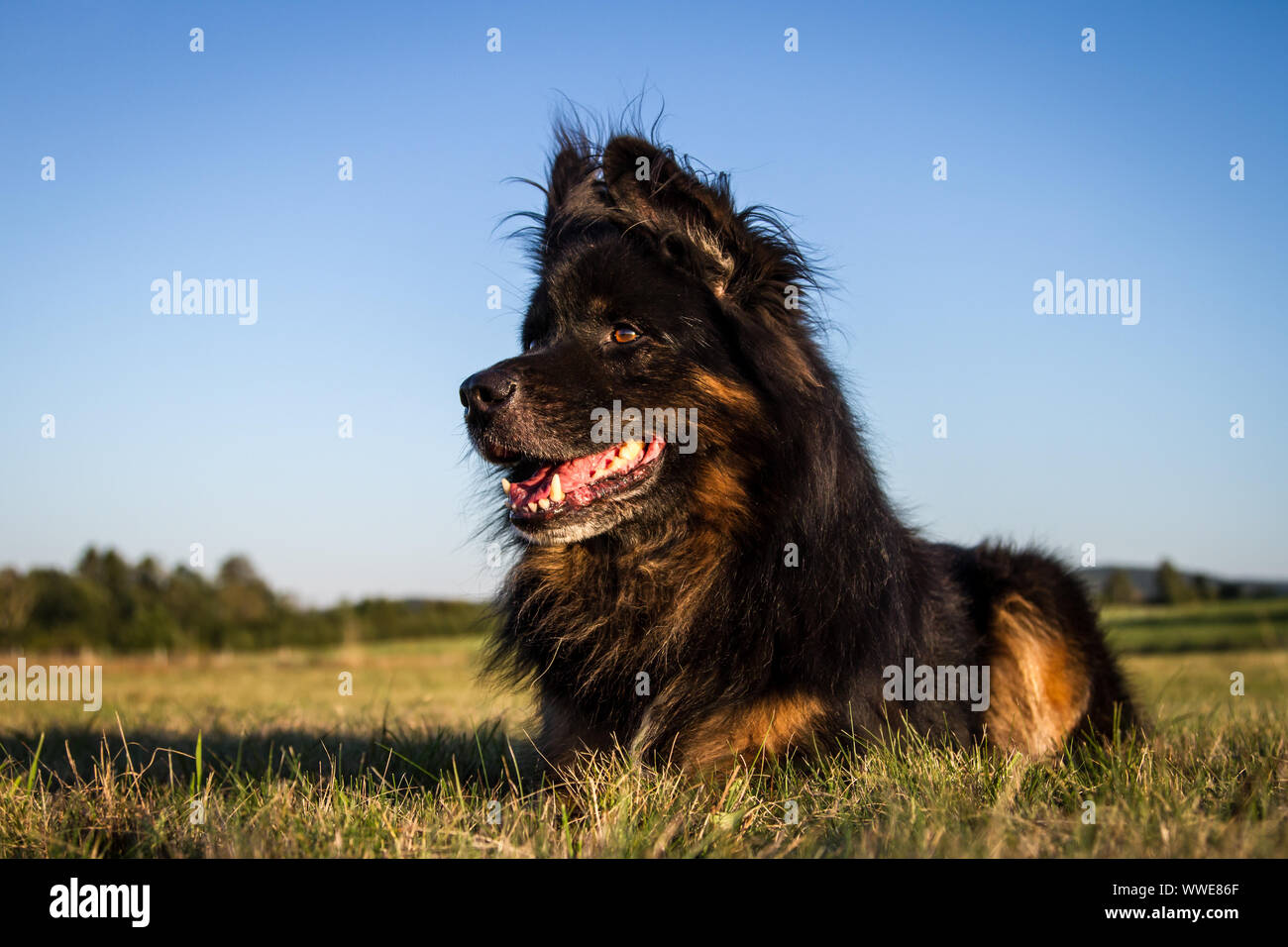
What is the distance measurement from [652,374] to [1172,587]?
5561cm

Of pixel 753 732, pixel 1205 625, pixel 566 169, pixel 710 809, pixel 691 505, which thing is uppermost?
pixel 566 169

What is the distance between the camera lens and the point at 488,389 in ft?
13.5

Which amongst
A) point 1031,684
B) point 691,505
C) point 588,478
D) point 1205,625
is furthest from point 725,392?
point 1205,625

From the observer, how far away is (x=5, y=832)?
133 inches

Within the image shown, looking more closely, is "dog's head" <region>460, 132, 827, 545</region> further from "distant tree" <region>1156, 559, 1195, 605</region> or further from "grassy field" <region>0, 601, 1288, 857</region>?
"distant tree" <region>1156, 559, 1195, 605</region>

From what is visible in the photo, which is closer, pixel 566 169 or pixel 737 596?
pixel 737 596

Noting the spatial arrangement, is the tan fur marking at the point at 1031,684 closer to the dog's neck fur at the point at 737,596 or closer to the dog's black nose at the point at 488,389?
the dog's neck fur at the point at 737,596

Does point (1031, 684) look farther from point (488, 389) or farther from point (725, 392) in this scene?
point (488, 389)

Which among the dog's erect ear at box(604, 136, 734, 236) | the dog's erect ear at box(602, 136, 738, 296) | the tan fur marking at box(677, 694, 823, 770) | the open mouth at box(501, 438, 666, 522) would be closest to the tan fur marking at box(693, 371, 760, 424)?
the open mouth at box(501, 438, 666, 522)

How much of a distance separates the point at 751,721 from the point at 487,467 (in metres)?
2.06

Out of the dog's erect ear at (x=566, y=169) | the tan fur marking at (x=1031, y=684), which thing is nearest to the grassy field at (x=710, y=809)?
the tan fur marking at (x=1031, y=684)

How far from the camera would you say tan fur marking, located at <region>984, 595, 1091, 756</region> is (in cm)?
527
